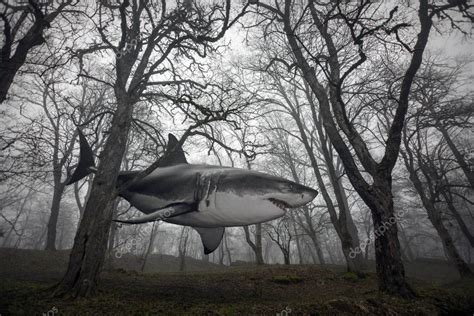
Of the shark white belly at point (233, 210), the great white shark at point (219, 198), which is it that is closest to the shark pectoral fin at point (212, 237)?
the great white shark at point (219, 198)

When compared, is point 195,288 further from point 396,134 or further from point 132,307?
point 396,134

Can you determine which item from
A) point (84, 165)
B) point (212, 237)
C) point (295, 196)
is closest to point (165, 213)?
point (212, 237)

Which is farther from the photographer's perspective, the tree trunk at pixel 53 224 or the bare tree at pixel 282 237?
the tree trunk at pixel 53 224

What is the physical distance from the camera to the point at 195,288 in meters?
5.51

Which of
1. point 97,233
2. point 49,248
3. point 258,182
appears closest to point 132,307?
point 97,233

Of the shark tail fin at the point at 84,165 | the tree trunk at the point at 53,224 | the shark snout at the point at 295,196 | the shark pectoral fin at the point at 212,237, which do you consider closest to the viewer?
the shark snout at the point at 295,196

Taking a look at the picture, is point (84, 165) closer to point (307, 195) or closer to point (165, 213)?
point (165, 213)

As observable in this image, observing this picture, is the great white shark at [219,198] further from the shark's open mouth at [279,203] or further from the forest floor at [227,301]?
the forest floor at [227,301]

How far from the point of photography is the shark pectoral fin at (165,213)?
3158mm

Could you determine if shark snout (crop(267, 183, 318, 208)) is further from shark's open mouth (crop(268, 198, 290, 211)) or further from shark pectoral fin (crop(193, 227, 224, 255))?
shark pectoral fin (crop(193, 227, 224, 255))

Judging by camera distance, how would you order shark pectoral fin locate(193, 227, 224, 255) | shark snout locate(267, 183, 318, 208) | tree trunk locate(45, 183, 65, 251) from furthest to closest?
tree trunk locate(45, 183, 65, 251), shark pectoral fin locate(193, 227, 224, 255), shark snout locate(267, 183, 318, 208)

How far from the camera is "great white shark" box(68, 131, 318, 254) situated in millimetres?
3100

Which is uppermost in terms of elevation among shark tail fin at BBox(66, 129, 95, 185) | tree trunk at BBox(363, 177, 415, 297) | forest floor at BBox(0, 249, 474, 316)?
shark tail fin at BBox(66, 129, 95, 185)

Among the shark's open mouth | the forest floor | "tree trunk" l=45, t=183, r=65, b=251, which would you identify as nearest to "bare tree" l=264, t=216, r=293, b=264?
the forest floor
